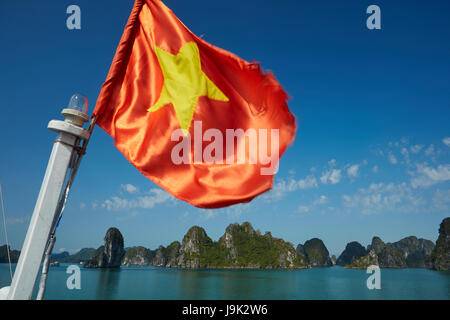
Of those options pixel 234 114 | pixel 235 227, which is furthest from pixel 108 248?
pixel 234 114

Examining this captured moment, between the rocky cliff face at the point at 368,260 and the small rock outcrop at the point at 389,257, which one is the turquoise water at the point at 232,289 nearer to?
the rocky cliff face at the point at 368,260

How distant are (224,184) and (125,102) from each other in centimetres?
125

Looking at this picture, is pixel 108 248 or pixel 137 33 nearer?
pixel 137 33

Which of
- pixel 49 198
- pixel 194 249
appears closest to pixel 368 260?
pixel 194 249

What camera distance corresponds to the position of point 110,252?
118 meters

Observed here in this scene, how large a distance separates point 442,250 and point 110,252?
4890 inches

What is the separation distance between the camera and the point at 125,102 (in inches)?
127

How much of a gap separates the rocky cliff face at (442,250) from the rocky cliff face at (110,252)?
120296 millimetres

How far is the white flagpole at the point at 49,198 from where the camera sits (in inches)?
88.6

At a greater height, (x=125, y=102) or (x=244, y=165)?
(x=125, y=102)

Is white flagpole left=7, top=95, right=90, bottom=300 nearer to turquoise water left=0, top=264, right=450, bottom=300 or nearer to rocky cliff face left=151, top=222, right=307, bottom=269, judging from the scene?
turquoise water left=0, top=264, right=450, bottom=300

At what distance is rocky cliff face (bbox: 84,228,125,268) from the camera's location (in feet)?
386
